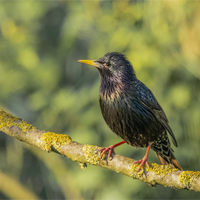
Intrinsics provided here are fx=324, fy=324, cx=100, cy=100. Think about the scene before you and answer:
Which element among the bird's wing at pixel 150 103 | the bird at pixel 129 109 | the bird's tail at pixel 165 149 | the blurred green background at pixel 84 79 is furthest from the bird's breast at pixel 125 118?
the blurred green background at pixel 84 79

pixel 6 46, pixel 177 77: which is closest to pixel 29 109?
pixel 6 46

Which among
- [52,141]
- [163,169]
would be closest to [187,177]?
[163,169]

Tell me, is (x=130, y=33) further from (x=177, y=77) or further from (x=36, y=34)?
(x=36, y=34)

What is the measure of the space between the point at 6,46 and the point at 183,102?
364 centimetres

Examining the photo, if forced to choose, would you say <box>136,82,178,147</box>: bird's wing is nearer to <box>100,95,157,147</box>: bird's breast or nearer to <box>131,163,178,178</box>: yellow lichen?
<box>100,95,157,147</box>: bird's breast

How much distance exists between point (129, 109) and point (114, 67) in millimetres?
582

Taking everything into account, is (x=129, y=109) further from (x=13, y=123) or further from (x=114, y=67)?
(x=13, y=123)

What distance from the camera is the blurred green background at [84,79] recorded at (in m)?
4.68

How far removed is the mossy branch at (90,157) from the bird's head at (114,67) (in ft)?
3.08

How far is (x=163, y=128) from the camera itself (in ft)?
12.7

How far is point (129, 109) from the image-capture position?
3.48 meters

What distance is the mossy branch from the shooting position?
2.84m

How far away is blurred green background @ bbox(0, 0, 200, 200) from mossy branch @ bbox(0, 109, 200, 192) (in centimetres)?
118

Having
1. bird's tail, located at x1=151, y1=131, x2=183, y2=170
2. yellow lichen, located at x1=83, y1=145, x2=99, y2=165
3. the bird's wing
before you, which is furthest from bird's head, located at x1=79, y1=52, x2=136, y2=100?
bird's tail, located at x1=151, y1=131, x2=183, y2=170
